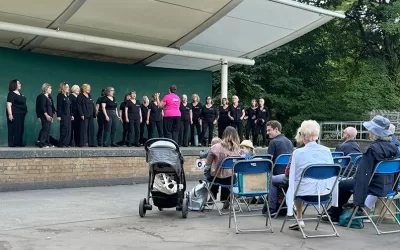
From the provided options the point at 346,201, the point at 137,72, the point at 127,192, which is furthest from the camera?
the point at 137,72

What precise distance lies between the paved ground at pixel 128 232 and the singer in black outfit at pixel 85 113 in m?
4.39

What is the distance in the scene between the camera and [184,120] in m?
15.2

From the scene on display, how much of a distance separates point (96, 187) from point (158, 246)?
6.06m

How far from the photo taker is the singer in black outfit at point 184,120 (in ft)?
49.7

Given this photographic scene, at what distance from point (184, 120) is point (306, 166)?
9.05 m

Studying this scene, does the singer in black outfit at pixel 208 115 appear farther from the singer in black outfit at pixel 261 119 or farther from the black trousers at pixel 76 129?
the black trousers at pixel 76 129

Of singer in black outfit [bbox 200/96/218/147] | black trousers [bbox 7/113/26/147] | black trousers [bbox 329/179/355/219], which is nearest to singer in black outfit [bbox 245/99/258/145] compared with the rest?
singer in black outfit [bbox 200/96/218/147]

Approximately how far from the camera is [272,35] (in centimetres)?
1620

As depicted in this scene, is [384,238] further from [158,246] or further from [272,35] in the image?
[272,35]

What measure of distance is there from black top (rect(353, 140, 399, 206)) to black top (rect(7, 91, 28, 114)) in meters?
8.41

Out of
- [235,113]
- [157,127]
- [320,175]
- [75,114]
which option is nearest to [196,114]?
[235,113]

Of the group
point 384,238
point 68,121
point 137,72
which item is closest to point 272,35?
point 137,72

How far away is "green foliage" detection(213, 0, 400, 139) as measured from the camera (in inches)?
960

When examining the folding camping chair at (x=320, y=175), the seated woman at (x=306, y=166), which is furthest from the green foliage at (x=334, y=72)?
the folding camping chair at (x=320, y=175)
